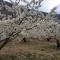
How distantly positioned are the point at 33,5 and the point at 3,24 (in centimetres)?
202

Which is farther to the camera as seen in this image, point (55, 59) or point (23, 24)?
point (55, 59)

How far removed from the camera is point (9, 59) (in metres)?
17.7

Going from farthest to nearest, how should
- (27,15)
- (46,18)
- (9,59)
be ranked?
(9,59)
(46,18)
(27,15)

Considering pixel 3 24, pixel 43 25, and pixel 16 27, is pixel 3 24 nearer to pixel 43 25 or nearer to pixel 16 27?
pixel 16 27

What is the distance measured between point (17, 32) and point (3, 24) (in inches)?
44.6

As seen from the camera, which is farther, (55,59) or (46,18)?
(55,59)

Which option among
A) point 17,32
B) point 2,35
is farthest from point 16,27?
point 2,35

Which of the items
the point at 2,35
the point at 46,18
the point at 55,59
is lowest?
the point at 55,59

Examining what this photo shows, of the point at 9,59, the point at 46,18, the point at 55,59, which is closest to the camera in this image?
the point at 46,18

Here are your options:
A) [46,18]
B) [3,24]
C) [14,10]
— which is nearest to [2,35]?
[3,24]

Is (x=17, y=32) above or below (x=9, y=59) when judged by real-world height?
above

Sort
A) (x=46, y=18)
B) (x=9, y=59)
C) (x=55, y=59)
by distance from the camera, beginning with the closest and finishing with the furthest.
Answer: (x=46, y=18), (x=9, y=59), (x=55, y=59)

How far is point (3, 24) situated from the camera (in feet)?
45.5

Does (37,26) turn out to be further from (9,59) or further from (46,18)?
(9,59)
